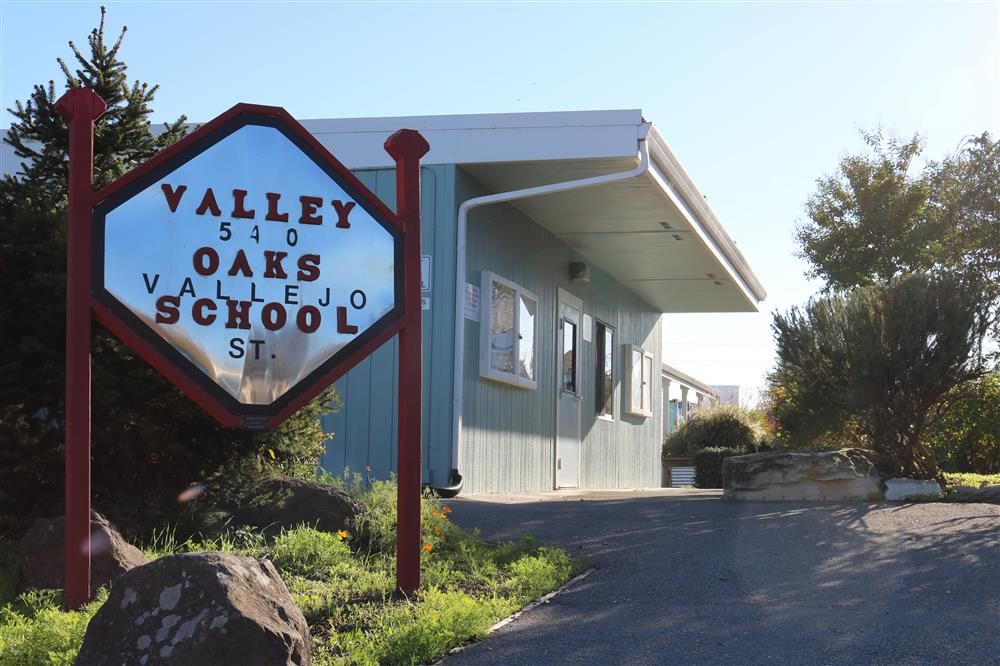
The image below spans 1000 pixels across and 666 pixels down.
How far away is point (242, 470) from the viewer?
718cm

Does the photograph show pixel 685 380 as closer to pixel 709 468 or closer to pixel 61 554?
pixel 709 468

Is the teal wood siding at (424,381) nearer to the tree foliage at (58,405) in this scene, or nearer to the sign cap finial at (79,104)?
the tree foliage at (58,405)

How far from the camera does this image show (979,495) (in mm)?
10422

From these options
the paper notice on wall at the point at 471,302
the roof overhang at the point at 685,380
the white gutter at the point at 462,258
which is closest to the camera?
the white gutter at the point at 462,258

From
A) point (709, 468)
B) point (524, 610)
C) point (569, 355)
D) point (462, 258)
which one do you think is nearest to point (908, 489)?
point (462, 258)

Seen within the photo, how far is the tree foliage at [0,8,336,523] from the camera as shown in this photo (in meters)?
6.55

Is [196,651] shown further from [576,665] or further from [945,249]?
[945,249]

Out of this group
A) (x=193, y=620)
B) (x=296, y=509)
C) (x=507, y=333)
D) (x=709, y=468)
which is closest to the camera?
(x=193, y=620)

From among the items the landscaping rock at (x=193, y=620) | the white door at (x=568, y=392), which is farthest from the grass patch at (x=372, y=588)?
the white door at (x=568, y=392)

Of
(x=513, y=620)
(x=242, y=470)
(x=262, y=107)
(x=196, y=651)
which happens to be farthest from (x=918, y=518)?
(x=196, y=651)

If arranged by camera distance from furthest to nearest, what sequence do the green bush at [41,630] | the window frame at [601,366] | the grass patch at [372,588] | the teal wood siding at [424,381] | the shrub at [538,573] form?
the window frame at [601,366] → the teal wood siding at [424,381] → the shrub at [538,573] → the grass patch at [372,588] → the green bush at [41,630]

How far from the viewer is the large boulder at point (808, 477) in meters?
10.6

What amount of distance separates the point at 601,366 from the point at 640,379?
2512mm

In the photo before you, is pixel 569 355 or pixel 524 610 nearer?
pixel 524 610
